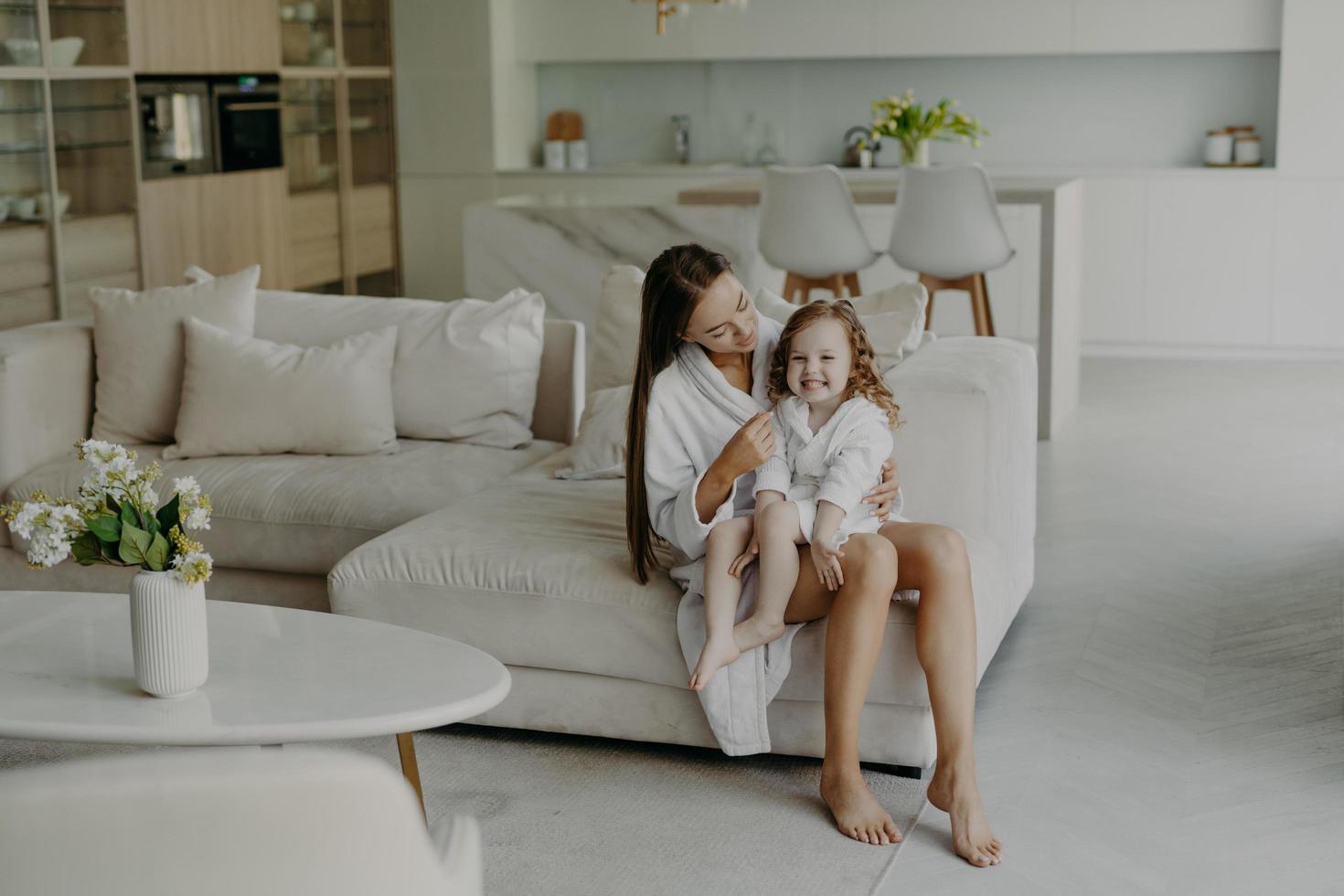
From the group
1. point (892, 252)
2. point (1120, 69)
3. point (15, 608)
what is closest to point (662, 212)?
point (892, 252)

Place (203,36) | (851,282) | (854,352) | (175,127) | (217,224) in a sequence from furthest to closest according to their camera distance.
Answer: (217,224) → (203,36) → (175,127) → (851,282) → (854,352)

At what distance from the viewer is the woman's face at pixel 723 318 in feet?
8.30

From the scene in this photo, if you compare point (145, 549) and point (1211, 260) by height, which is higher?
point (1211, 260)

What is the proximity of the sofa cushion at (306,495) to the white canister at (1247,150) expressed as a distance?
16.3 feet

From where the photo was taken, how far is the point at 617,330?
3.48 metres

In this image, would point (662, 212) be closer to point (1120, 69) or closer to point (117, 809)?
point (1120, 69)

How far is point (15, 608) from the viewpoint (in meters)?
2.43

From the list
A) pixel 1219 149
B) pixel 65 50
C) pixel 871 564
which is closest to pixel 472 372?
pixel 871 564

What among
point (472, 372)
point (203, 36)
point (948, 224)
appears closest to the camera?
point (472, 372)

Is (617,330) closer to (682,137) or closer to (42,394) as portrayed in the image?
(42,394)

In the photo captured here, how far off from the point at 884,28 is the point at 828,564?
→ 5532 millimetres

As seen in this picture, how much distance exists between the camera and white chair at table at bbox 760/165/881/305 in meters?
5.45

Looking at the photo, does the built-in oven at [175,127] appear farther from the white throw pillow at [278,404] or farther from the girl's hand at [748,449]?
the girl's hand at [748,449]

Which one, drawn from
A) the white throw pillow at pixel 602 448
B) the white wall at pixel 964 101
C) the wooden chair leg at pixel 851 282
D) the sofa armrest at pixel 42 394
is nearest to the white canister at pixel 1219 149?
the white wall at pixel 964 101
